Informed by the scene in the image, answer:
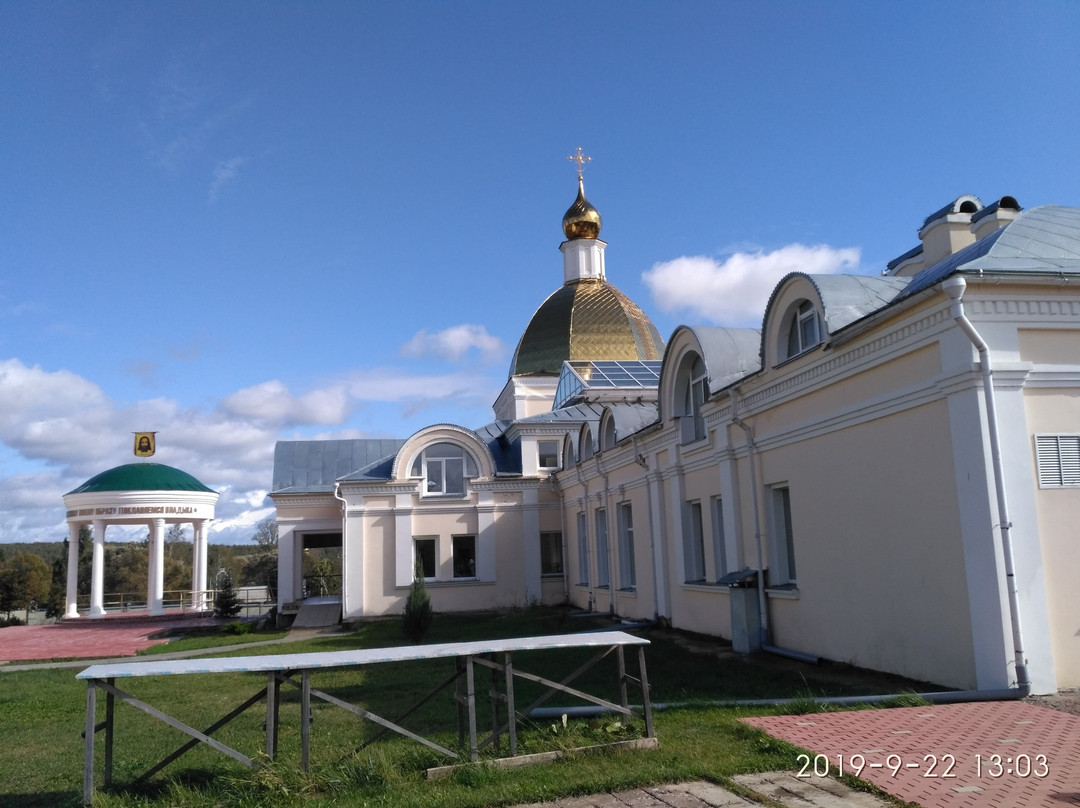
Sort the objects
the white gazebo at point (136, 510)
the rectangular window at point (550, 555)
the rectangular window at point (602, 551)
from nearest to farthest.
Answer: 1. the rectangular window at point (602, 551)
2. the rectangular window at point (550, 555)
3. the white gazebo at point (136, 510)

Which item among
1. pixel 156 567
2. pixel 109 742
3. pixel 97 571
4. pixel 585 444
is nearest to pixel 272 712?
pixel 109 742

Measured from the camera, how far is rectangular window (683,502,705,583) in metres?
15.4

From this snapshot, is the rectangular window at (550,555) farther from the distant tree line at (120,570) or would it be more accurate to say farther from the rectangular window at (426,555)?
the distant tree line at (120,570)

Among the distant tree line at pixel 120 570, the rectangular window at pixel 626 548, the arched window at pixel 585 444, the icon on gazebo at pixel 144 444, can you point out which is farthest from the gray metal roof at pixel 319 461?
the rectangular window at pixel 626 548

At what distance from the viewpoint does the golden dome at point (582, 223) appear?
124ft

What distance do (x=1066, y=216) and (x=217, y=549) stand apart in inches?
3526

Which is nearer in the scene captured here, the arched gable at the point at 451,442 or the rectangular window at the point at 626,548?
the rectangular window at the point at 626,548

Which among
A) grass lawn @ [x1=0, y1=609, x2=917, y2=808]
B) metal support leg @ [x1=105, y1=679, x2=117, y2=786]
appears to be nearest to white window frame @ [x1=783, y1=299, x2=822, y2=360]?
grass lawn @ [x1=0, y1=609, x2=917, y2=808]

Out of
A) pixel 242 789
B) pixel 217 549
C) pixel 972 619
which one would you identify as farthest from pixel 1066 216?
pixel 217 549

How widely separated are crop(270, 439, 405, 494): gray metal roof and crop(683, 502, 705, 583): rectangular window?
1343 cm

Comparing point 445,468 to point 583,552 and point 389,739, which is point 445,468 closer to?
point 583,552

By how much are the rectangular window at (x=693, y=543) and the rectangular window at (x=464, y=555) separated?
10632 mm

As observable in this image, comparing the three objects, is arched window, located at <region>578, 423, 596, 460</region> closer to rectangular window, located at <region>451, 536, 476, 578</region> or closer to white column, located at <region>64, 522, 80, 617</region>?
rectangular window, located at <region>451, 536, 476, 578</region>

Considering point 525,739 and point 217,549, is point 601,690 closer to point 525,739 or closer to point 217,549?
point 525,739
